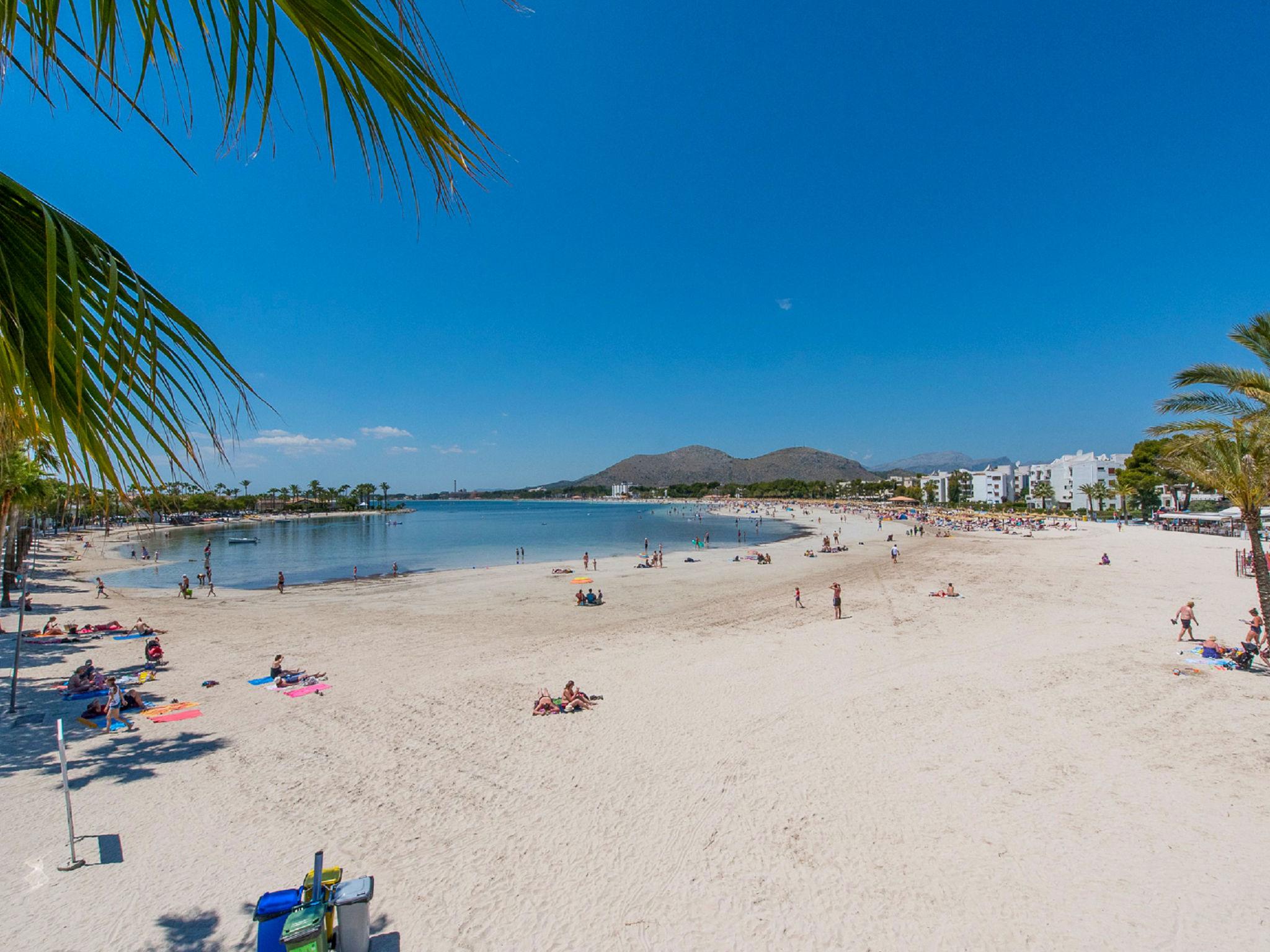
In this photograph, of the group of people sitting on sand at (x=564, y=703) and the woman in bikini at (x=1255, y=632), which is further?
the woman in bikini at (x=1255, y=632)

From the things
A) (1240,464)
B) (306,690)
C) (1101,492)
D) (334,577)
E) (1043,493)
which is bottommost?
(334,577)

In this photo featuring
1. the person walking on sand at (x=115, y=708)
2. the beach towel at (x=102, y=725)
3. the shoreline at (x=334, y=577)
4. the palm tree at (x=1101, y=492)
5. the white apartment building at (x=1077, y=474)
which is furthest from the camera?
the white apartment building at (x=1077, y=474)

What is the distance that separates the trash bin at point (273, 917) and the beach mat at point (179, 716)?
6.65 meters

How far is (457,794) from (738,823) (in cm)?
345

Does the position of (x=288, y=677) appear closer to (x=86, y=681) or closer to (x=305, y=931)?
(x=86, y=681)

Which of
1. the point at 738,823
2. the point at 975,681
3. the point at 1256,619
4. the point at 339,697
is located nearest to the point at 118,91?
the point at 738,823

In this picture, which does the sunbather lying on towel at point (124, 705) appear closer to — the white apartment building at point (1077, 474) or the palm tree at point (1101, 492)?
the palm tree at point (1101, 492)

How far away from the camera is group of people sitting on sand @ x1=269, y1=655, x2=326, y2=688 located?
446 inches

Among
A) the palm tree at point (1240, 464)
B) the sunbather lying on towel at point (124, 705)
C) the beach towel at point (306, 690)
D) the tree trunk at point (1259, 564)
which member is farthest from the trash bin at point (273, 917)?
the tree trunk at point (1259, 564)

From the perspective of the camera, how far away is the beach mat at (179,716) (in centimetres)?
954

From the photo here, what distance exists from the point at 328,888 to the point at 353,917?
1.30ft

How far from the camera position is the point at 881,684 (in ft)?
35.4

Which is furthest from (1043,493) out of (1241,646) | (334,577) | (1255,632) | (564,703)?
(564,703)

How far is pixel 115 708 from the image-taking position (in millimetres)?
9461
